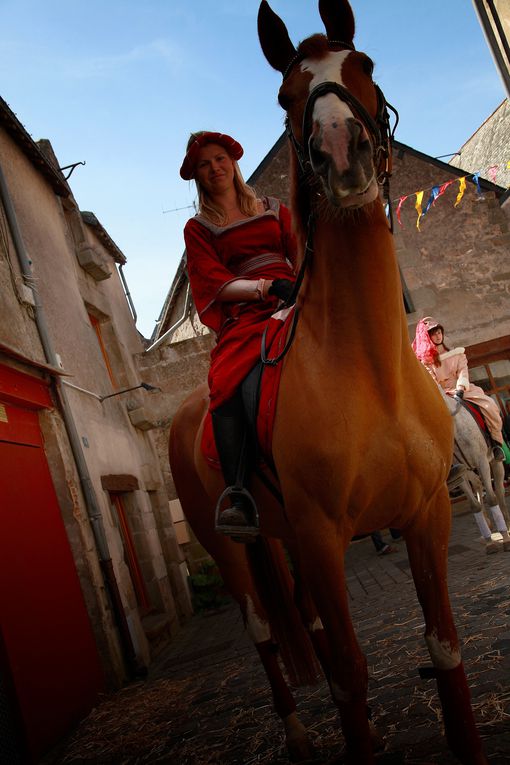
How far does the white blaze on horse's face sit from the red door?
4.11 m

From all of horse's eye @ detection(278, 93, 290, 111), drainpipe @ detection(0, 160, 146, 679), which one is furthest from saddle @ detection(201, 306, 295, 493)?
drainpipe @ detection(0, 160, 146, 679)

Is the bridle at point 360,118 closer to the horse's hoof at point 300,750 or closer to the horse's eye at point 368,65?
the horse's eye at point 368,65

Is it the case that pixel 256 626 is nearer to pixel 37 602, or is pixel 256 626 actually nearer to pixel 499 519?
pixel 37 602

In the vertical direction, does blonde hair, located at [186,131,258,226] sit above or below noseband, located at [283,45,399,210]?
above

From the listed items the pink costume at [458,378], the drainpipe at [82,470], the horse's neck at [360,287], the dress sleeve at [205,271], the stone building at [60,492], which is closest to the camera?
the horse's neck at [360,287]

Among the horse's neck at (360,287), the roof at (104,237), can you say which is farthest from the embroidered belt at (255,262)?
the roof at (104,237)

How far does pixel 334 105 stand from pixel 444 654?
6.88 ft

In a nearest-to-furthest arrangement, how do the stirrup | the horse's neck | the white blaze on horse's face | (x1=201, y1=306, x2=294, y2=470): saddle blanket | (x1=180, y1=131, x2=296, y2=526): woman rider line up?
1. the white blaze on horse's face
2. the horse's neck
3. (x1=201, y1=306, x2=294, y2=470): saddle blanket
4. the stirrup
5. (x1=180, y1=131, x2=296, y2=526): woman rider

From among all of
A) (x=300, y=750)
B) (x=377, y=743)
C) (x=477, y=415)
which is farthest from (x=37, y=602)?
(x=477, y=415)

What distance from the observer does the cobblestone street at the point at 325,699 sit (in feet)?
9.62

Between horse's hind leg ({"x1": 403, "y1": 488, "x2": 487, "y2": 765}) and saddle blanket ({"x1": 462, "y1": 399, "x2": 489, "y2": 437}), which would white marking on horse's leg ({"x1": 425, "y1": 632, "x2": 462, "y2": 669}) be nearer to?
horse's hind leg ({"x1": 403, "y1": 488, "x2": 487, "y2": 765})

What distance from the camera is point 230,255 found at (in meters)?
3.39

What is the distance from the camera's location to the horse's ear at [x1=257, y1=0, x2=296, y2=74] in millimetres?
2500

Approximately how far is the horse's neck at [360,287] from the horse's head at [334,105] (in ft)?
0.67
